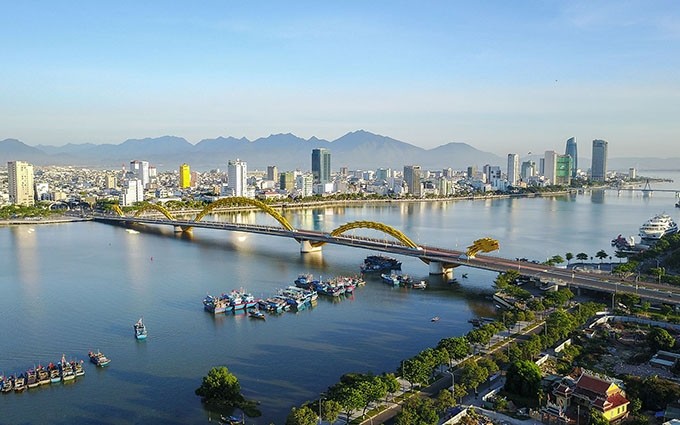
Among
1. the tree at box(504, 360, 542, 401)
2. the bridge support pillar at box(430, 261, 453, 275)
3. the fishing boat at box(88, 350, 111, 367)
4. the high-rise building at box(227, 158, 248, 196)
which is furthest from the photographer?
the high-rise building at box(227, 158, 248, 196)

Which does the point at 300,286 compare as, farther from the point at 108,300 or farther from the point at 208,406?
the point at 208,406

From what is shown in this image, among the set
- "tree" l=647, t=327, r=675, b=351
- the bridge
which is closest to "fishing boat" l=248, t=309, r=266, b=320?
the bridge

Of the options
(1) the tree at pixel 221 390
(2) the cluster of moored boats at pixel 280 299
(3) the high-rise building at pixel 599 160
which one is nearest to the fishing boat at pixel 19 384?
(1) the tree at pixel 221 390

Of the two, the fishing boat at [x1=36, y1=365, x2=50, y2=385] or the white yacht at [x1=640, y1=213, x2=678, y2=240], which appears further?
the white yacht at [x1=640, y1=213, x2=678, y2=240]

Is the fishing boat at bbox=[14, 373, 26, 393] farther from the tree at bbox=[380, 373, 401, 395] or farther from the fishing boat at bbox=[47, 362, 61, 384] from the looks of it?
the tree at bbox=[380, 373, 401, 395]

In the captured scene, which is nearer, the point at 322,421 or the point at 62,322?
the point at 322,421

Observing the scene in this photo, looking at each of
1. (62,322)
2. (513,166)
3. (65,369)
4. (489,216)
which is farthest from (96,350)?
(513,166)
